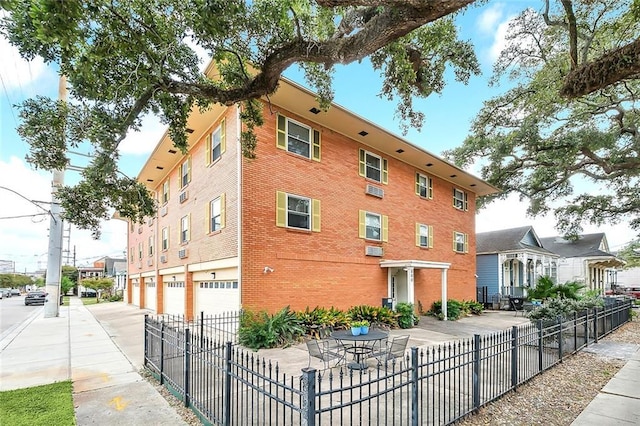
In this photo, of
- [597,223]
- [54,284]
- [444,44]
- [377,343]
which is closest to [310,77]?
[444,44]

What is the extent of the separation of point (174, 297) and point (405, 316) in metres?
12.3

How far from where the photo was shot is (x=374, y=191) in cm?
1738

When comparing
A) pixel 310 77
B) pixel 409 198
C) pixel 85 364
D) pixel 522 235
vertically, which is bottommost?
pixel 85 364

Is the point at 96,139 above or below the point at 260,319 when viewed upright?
above

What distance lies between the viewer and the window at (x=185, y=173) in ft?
59.6

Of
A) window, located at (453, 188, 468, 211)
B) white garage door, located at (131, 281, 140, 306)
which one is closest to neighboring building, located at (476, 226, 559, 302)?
window, located at (453, 188, 468, 211)

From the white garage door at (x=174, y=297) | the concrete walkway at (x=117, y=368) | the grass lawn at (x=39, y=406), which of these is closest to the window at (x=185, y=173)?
the white garage door at (x=174, y=297)

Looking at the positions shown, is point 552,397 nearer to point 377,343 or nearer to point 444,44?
point 377,343

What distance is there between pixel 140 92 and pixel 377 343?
842cm

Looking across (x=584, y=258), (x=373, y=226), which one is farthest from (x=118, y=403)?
(x=584, y=258)

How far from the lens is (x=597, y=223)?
25031mm

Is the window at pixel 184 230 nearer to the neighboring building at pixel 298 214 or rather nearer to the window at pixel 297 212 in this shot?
the neighboring building at pixel 298 214

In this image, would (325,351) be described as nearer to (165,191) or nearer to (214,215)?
(214,215)

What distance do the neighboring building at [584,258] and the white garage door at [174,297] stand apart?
33.5 metres
